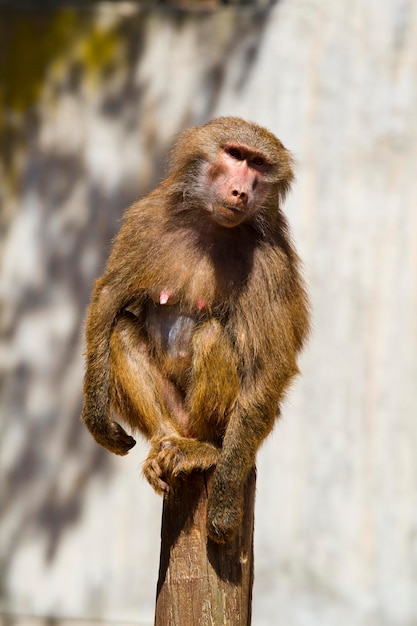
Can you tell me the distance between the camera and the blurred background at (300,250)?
7867 mm

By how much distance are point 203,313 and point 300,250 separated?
3.08m

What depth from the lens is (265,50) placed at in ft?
27.1

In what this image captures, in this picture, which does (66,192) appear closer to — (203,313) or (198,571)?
(203,313)

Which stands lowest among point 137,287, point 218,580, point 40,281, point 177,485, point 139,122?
point 218,580

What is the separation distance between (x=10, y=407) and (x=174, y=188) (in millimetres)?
3794

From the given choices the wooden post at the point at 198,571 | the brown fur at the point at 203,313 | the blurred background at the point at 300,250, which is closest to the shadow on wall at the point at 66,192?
the blurred background at the point at 300,250

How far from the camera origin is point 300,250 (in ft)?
26.5

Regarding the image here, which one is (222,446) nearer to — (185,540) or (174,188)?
(185,540)

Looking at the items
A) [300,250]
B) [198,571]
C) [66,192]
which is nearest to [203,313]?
[198,571]

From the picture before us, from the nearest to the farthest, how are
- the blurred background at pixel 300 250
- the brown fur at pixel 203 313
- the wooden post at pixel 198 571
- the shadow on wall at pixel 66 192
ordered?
the wooden post at pixel 198 571, the brown fur at pixel 203 313, the blurred background at pixel 300 250, the shadow on wall at pixel 66 192

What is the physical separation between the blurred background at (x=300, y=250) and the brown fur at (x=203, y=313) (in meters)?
2.62

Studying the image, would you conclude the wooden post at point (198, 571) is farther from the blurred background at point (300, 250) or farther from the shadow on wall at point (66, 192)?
the shadow on wall at point (66, 192)

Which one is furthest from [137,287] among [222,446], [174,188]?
[222,446]

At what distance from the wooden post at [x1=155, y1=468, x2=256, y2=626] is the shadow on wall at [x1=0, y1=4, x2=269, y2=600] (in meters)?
3.54
